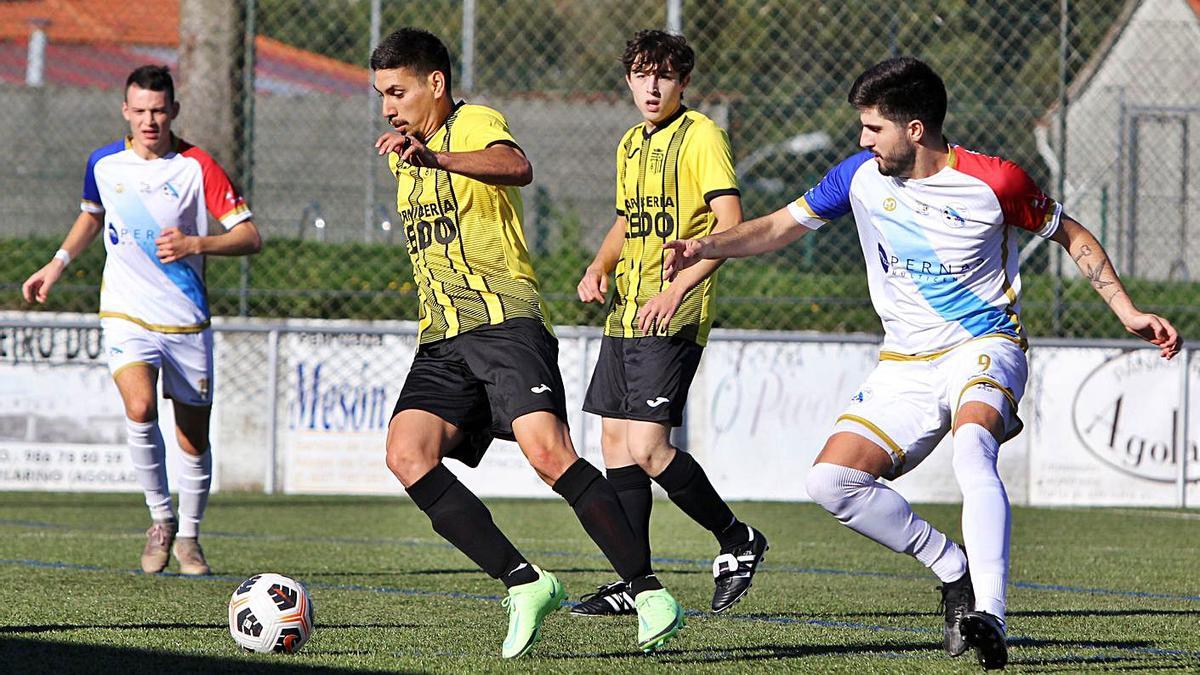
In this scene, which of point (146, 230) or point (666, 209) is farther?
point (146, 230)

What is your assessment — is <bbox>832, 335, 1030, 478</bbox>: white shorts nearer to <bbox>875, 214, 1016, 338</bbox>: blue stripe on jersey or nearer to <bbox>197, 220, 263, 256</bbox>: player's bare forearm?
<bbox>875, 214, 1016, 338</bbox>: blue stripe on jersey

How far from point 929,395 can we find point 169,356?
3739mm

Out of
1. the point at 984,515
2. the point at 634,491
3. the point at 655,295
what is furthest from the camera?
the point at 634,491

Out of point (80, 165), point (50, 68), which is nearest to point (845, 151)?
point (80, 165)

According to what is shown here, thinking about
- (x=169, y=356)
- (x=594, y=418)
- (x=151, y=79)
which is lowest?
(x=594, y=418)

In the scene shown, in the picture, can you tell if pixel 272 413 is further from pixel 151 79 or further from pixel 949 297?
pixel 949 297

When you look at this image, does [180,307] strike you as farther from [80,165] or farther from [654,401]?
[80,165]

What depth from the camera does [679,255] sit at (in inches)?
190

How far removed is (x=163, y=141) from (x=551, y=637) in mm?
3401

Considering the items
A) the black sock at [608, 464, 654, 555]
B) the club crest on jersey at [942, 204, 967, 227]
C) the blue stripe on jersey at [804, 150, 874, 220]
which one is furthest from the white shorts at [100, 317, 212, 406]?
the club crest on jersey at [942, 204, 967, 227]

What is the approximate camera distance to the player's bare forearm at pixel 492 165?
4.75m

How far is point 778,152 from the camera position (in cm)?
1430

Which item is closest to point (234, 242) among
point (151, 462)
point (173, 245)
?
point (173, 245)

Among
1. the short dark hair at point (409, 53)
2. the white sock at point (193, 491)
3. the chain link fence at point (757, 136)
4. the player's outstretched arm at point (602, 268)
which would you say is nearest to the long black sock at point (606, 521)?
the short dark hair at point (409, 53)
